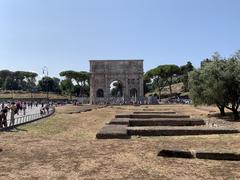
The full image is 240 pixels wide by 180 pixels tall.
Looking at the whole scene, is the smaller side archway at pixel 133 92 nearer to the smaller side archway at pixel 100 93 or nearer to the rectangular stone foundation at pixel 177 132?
the smaller side archway at pixel 100 93

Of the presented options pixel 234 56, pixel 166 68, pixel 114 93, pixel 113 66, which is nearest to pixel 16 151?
pixel 234 56

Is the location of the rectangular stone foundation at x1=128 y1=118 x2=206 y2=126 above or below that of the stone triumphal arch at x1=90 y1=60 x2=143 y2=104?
below

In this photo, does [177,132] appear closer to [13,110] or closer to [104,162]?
[104,162]

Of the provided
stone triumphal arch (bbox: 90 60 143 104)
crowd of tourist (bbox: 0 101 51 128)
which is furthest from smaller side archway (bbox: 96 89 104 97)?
crowd of tourist (bbox: 0 101 51 128)

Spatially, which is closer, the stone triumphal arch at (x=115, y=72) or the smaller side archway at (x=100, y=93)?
the stone triumphal arch at (x=115, y=72)

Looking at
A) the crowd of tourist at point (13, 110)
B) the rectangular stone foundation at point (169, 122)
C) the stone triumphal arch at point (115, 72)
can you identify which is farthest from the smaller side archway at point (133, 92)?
the rectangular stone foundation at point (169, 122)

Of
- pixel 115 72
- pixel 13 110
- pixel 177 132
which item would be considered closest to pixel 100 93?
pixel 115 72

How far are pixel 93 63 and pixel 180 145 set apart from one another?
2914 inches

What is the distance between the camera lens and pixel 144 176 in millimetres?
8648

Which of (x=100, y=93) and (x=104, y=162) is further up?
(x=100, y=93)

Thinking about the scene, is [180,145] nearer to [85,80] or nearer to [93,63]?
[93,63]

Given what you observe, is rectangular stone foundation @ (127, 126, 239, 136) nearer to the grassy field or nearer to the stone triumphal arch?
the grassy field

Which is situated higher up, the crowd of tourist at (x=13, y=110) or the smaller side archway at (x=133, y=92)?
the smaller side archway at (x=133, y=92)

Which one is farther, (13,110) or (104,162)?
(13,110)
